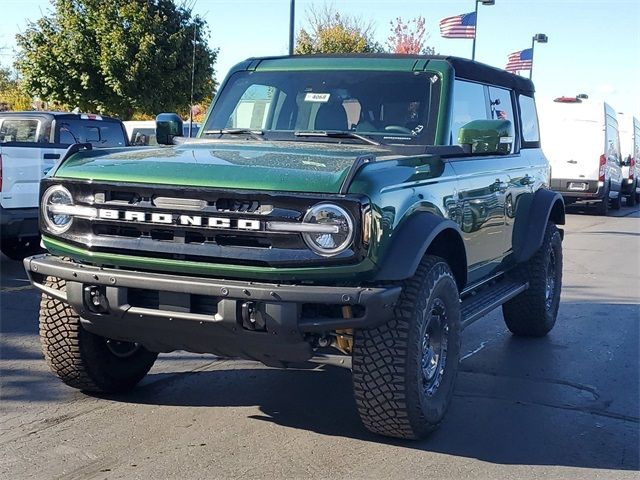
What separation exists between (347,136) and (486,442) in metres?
1.97

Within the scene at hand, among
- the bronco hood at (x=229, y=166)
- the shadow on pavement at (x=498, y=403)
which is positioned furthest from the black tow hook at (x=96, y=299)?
the shadow on pavement at (x=498, y=403)

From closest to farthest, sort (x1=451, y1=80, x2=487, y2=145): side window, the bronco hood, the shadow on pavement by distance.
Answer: the bronco hood → the shadow on pavement → (x1=451, y1=80, x2=487, y2=145): side window

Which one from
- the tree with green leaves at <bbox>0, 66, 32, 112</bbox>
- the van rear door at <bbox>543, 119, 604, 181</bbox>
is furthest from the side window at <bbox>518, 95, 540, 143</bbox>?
the tree with green leaves at <bbox>0, 66, 32, 112</bbox>

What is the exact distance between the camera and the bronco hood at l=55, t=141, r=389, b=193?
3.84 metres

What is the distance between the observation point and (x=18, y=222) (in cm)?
912

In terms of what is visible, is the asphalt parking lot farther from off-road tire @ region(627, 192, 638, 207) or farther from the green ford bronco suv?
off-road tire @ region(627, 192, 638, 207)

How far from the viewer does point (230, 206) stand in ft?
12.6

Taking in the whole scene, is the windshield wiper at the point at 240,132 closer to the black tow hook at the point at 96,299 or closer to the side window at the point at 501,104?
the black tow hook at the point at 96,299

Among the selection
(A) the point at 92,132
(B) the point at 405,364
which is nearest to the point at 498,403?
(B) the point at 405,364

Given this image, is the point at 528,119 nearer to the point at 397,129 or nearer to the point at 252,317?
the point at 397,129

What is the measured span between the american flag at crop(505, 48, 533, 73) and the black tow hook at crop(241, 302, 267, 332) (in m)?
23.4

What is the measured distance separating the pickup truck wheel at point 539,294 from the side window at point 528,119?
32.2 inches

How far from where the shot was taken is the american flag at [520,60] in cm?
2580

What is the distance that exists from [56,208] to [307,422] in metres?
1.78
